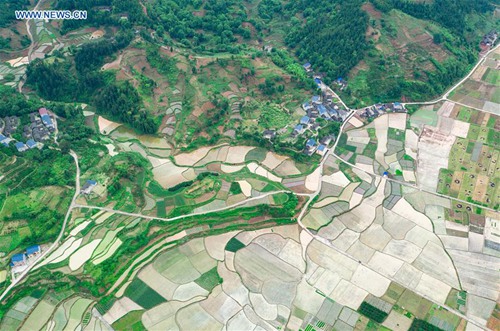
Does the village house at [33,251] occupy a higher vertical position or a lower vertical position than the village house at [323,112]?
lower

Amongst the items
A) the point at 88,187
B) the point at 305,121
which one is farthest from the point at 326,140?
the point at 88,187

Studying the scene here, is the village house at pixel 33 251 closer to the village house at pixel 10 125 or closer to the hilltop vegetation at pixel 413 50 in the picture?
the village house at pixel 10 125

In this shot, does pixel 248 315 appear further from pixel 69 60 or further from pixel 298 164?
pixel 69 60

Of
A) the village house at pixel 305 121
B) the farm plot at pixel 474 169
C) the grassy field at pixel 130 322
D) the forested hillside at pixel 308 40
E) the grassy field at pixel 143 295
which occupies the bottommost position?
the grassy field at pixel 130 322

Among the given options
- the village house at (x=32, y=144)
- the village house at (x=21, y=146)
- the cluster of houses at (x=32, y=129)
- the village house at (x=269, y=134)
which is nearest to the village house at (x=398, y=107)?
the village house at (x=269, y=134)

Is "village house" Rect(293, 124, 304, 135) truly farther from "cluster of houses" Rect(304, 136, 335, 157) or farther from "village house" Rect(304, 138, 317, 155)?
"village house" Rect(304, 138, 317, 155)
